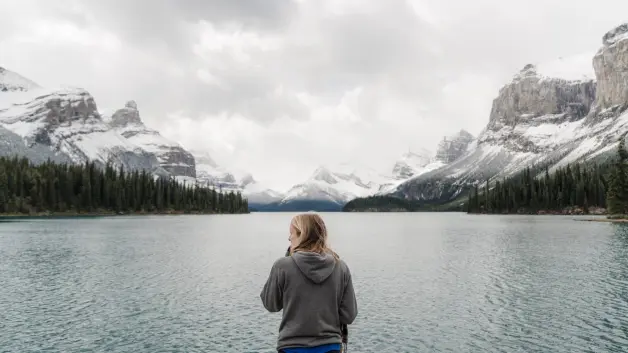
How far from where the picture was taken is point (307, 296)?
943cm

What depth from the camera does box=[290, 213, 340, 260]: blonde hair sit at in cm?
932

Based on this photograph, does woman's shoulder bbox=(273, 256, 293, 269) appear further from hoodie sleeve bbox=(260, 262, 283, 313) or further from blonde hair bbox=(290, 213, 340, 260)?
blonde hair bbox=(290, 213, 340, 260)

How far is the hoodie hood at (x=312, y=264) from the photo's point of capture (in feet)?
30.2

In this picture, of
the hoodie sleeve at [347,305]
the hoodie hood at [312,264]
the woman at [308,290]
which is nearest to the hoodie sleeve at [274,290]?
the woman at [308,290]

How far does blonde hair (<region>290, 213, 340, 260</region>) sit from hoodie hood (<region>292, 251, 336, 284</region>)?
0.44 feet

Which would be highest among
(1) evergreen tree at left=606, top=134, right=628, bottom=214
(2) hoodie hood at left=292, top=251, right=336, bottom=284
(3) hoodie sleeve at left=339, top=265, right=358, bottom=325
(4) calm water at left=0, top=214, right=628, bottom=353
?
(1) evergreen tree at left=606, top=134, right=628, bottom=214

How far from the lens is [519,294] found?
36906 millimetres

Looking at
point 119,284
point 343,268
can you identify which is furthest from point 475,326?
point 119,284

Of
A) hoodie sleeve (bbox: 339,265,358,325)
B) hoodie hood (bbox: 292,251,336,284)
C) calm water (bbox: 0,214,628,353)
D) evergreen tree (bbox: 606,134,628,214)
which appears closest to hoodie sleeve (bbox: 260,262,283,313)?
hoodie hood (bbox: 292,251,336,284)

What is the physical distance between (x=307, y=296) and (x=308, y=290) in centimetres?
12

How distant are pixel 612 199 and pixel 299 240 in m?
169

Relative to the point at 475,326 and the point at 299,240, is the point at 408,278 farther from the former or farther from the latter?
the point at 299,240

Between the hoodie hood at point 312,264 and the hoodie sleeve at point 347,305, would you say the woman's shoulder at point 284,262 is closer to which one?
the hoodie hood at point 312,264

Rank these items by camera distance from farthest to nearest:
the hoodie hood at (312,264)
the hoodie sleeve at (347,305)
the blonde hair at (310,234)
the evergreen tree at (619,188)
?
the evergreen tree at (619,188) → the hoodie sleeve at (347,305) → the blonde hair at (310,234) → the hoodie hood at (312,264)
